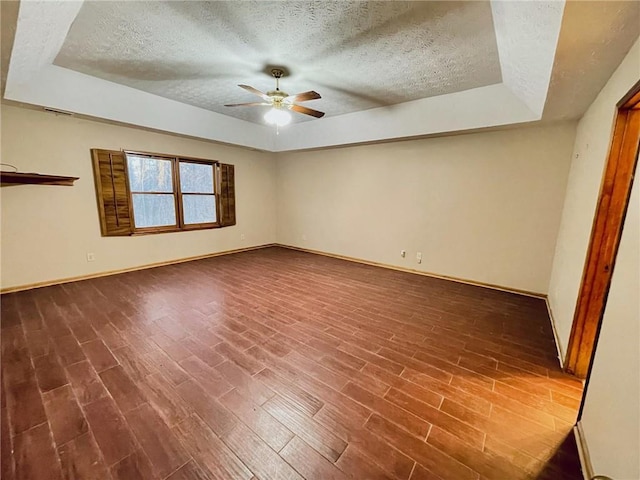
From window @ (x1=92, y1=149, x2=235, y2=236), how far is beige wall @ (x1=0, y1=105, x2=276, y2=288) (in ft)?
0.46

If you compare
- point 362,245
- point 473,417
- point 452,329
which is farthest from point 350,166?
point 473,417

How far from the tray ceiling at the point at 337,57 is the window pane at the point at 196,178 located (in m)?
0.81

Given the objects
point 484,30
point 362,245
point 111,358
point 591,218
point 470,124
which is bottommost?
point 111,358

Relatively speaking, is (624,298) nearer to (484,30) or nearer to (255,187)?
(484,30)

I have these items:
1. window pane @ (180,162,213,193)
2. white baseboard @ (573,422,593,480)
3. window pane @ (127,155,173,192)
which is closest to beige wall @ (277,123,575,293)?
window pane @ (180,162,213,193)

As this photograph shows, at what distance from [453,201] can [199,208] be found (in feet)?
15.0

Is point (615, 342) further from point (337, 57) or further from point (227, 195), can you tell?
point (227, 195)

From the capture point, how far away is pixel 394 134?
4.05 meters

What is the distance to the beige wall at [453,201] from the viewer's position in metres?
3.38

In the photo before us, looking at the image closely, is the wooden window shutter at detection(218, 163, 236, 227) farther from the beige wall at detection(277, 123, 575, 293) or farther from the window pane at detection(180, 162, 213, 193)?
the beige wall at detection(277, 123, 575, 293)

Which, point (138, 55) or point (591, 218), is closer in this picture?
point (591, 218)

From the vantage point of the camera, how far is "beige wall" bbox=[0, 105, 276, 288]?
3262mm

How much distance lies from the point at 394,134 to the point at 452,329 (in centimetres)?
290

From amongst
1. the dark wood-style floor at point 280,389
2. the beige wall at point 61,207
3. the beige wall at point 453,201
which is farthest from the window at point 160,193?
the beige wall at point 453,201
